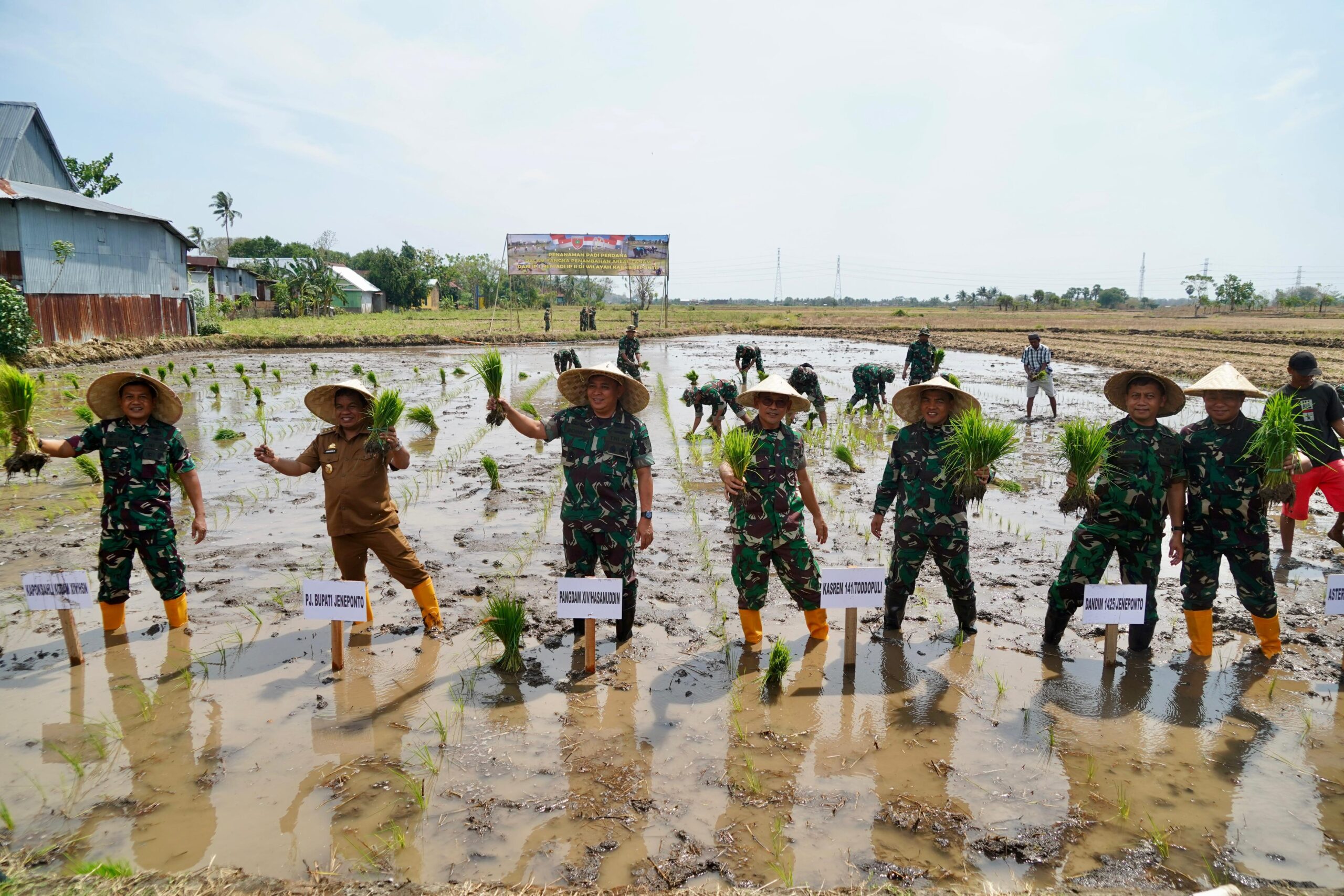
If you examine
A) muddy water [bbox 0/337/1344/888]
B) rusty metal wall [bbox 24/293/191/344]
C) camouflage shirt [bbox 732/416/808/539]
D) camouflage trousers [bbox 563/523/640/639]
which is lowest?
muddy water [bbox 0/337/1344/888]

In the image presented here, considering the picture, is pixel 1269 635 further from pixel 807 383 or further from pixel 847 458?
pixel 807 383

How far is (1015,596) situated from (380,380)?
15524mm

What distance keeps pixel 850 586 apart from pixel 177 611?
156 inches

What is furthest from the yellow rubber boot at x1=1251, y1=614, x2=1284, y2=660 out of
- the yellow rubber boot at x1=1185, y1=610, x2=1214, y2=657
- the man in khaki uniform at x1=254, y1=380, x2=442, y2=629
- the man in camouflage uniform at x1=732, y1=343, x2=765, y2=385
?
the man in camouflage uniform at x1=732, y1=343, x2=765, y2=385

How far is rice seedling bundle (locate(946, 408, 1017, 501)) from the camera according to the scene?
14.0 ft

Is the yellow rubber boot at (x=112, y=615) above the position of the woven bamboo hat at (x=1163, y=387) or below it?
below

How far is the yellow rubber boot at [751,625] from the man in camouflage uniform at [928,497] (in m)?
0.86

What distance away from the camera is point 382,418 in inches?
176

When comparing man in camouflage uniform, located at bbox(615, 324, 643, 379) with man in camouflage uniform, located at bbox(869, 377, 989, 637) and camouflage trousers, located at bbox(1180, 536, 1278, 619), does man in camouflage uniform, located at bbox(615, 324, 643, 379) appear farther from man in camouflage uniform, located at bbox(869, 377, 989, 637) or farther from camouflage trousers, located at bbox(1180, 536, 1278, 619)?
camouflage trousers, located at bbox(1180, 536, 1278, 619)

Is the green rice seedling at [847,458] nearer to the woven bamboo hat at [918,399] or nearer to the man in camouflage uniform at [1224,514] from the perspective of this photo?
the woven bamboo hat at [918,399]

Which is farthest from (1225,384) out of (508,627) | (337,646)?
(337,646)

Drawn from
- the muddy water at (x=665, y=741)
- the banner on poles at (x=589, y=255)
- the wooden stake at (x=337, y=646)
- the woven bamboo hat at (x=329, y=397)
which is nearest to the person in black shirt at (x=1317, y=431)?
the muddy water at (x=665, y=741)

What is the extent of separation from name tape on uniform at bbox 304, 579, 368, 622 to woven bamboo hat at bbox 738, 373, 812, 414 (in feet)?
7.63

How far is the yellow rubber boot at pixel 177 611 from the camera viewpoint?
4.78m
